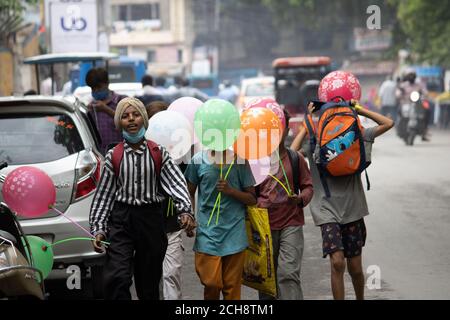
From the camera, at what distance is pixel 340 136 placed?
7449 mm

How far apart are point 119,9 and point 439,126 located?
1857 inches

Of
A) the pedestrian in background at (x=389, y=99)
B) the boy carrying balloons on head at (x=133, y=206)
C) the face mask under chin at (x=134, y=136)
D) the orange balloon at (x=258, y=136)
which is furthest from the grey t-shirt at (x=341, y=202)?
the pedestrian in background at (x=389, y=99)

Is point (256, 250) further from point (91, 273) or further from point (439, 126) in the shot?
point (439, 126)

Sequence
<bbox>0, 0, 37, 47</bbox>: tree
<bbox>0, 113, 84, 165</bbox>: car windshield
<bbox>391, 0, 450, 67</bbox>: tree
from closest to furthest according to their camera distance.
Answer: <bbox>0, 113, 84, 165</bbox>: car windshield
<bbox>0, 0, 37, 47</bbox>: tree
<bbox>391, 0, 450, 67</bbox>: tree

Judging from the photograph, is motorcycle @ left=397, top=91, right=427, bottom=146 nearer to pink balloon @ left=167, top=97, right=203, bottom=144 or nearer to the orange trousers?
pink balloon @ left=167, top=97, right=203, bottom=144

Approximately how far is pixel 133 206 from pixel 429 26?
31443mm

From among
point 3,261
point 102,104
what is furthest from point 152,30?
point 3,261

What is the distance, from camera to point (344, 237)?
771cm

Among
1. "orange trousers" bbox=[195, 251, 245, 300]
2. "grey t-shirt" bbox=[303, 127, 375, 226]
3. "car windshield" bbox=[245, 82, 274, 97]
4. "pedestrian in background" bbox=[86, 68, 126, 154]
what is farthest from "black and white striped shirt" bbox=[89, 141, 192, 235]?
"car windshield" bbox=[245, 82, 274, 97]

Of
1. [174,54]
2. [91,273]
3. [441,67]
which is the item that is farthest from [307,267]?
[174,54]

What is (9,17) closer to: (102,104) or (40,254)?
(102,104)

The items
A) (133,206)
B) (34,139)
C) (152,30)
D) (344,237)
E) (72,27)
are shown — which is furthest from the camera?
(152,30)

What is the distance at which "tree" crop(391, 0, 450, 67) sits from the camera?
3612 centimetres

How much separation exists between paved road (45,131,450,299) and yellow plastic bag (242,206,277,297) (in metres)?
1.55
